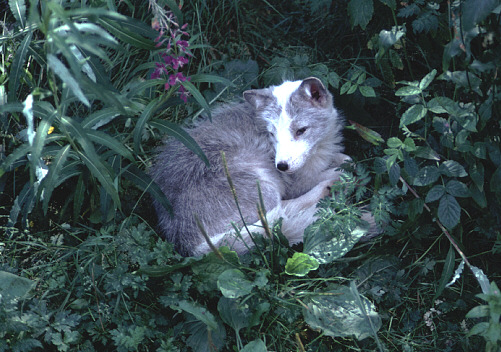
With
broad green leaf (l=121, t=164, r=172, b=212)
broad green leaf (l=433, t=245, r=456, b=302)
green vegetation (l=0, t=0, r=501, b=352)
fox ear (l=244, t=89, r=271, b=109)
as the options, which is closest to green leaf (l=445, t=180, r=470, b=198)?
green vegetation (l=0, t=0, r=501, b=352)

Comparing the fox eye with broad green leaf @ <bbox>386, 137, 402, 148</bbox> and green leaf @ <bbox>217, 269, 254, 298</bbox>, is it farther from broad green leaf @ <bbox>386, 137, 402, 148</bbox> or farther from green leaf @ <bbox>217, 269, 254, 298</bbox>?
green leaf @ <bbox>217, 269, 254, 298</bbox>

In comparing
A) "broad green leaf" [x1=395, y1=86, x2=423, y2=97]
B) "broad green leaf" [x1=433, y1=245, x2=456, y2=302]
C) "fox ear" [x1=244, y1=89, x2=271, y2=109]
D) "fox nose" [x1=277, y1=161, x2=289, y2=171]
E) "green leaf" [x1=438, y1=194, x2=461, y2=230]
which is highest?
"broad green leaf" [x1=395, y1=86, x2=423, y2=97]

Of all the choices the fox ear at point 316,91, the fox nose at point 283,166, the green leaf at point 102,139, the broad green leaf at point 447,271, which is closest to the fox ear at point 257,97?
the fox ear at point 316,91

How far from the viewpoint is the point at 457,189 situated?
251 cm

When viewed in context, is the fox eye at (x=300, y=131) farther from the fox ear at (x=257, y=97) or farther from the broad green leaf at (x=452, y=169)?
the broad green leaf at (x=452, y=169)

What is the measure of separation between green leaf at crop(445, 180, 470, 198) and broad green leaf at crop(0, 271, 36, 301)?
7.06 feet

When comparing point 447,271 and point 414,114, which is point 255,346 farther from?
point 414,114

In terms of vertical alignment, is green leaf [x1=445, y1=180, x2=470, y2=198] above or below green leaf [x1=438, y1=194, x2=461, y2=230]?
above

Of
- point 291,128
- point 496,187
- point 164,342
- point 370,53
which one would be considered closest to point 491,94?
point 496,187

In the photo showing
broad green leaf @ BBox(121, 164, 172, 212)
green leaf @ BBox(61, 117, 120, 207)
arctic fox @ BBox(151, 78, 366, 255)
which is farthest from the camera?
arctic fox @ BBox(151, 78, 366, 255)

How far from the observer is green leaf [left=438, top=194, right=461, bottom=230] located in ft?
8.14

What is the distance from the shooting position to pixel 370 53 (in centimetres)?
387

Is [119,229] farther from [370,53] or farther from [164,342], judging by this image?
[370,53]

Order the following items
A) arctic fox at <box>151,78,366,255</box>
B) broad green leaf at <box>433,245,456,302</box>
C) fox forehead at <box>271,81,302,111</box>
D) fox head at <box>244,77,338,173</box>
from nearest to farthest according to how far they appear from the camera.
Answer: broad green leaf at <box>433,245,456,302</box> < arctic fox at <box>151,78,366,255</box> < fox head at <box>244,77,338,173</box> < fox forehead at <box>271,81,302,111</box>
